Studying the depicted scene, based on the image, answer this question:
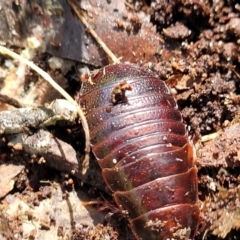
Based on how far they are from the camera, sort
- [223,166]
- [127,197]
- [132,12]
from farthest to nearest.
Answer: [132,12] < [223,166] < [127,197]

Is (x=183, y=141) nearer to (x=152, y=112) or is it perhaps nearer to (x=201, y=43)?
(x=152, y=112)

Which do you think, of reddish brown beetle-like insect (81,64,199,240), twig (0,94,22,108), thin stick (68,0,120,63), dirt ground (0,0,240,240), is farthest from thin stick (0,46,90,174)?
thin stick (68,0,120,63)

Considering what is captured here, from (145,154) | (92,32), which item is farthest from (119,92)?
(92,32)

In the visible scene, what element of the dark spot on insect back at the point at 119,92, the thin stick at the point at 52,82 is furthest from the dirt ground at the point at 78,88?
the dark spot on insect back at the point at 119,92

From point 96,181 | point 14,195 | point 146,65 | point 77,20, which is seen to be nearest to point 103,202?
point 96,181

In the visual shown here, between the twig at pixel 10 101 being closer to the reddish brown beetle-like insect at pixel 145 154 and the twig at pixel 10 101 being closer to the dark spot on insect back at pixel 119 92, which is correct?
the reddish brown beetle-like insect at pixel 145 154

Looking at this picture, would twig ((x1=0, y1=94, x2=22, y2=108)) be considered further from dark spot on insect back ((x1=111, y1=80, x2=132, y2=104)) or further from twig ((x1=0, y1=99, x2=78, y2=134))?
dark spot on insect back ((x1=111, y1=80, x2=132, y2=104))
